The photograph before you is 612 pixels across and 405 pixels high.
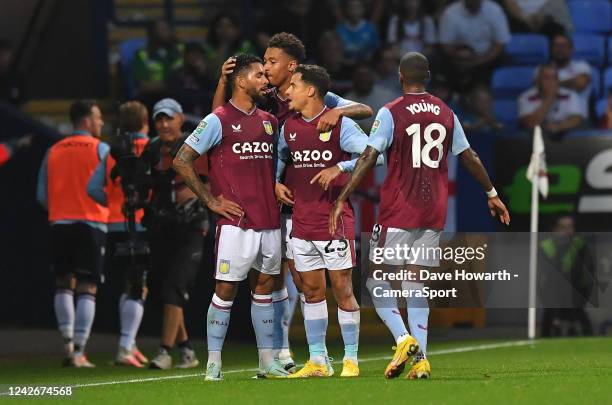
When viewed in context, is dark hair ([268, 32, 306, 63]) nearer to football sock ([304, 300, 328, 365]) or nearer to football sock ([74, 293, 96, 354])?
football sock ([304, 300, 328, 365])

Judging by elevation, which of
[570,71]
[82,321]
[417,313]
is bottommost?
[82,321]

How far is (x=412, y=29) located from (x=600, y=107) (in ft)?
8.58

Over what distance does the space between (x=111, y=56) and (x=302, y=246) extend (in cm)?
1100

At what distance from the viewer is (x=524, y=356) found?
14625 millimetres

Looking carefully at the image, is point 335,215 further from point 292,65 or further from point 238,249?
point 292,65

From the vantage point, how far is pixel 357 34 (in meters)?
21.3

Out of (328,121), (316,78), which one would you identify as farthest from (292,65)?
(328,121)

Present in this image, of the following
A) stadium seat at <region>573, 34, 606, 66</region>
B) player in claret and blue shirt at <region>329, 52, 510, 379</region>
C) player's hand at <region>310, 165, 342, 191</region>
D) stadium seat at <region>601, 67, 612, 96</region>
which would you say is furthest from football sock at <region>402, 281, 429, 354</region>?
stadium seat at <region>573, 34, 606, 66</region>

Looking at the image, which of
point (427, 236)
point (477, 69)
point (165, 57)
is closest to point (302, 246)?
point (427, 236)

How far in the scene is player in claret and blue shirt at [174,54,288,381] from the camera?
10.9 metres

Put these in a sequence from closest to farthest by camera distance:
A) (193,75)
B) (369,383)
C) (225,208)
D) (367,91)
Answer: (369,383) < (225,208) < (193,75) < (367,91)

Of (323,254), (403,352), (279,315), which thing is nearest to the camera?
(403,352)

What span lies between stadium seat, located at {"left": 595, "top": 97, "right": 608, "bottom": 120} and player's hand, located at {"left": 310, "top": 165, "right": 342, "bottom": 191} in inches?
420

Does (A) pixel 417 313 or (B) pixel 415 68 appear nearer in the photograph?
(B) pixel 415 68
